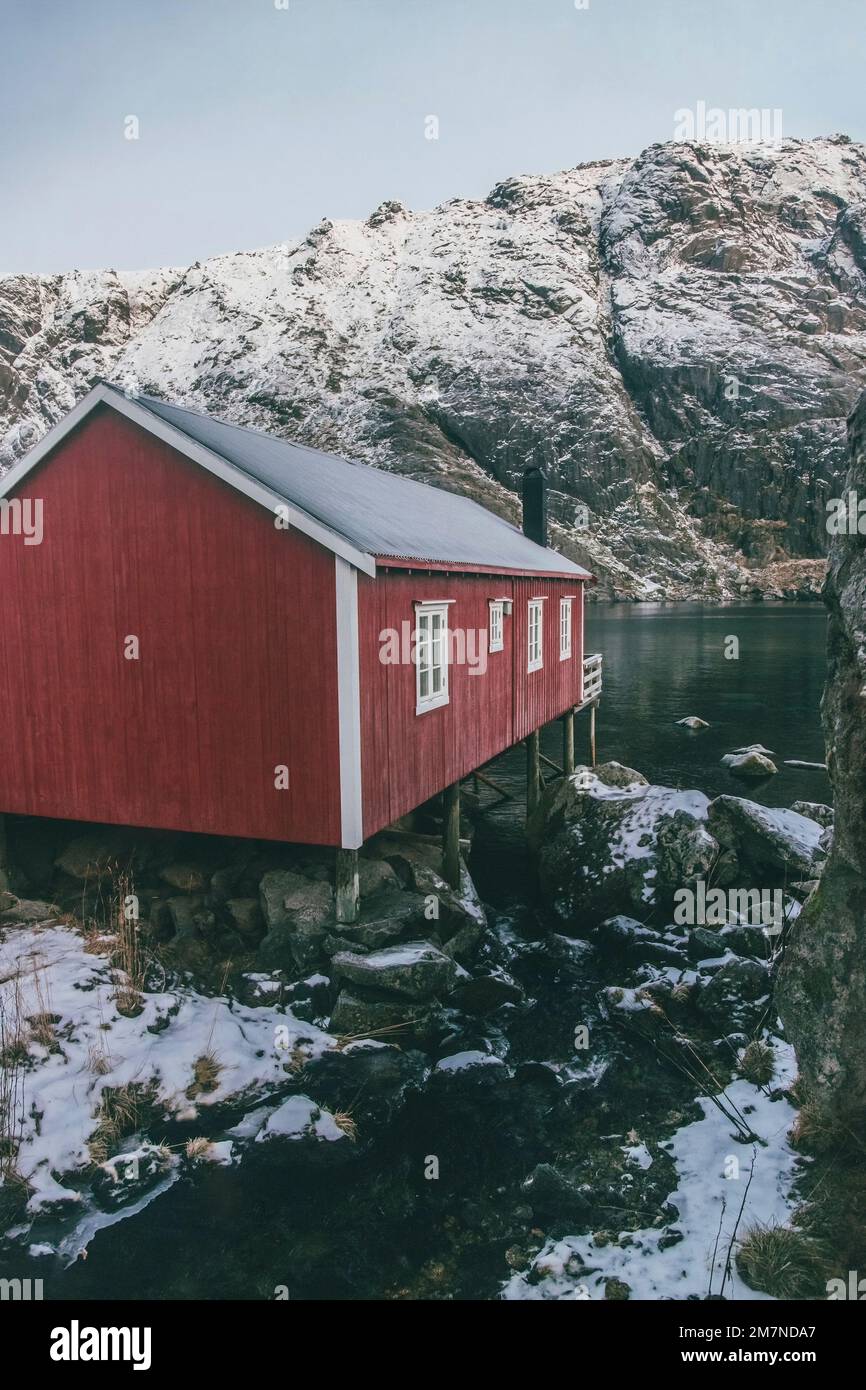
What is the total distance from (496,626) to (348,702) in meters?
6.55

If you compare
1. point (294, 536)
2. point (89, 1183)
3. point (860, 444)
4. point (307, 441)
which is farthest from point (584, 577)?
point (307, 441)

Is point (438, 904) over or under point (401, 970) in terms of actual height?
over

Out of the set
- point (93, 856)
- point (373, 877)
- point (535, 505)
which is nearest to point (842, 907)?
point (373, 877)

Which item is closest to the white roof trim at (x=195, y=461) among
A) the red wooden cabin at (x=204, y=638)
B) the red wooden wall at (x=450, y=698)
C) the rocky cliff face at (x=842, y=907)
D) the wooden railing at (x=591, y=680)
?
the red wooden cabin at (x=204, y=638)

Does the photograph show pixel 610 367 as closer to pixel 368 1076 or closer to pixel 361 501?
pixel 361 501

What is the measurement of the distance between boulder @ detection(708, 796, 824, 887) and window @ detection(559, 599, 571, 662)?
8.13 meters

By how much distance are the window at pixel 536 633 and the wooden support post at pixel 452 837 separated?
199 inches

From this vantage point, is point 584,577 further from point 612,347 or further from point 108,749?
point 612,347

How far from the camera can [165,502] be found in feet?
35.6

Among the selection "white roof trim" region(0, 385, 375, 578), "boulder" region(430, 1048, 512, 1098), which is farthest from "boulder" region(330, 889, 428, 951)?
"white roof trim" region(0, 385, 375, 578)

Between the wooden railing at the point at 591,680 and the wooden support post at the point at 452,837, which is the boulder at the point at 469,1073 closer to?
the wooden support post at the point at 452,837

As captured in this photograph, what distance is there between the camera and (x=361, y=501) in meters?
13.9

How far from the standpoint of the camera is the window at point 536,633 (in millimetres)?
18859
